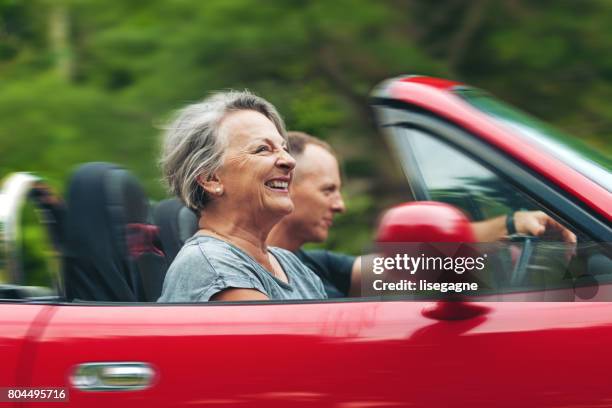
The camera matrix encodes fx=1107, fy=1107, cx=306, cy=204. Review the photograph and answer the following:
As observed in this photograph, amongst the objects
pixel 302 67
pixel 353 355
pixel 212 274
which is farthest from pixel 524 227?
pixel 302 67

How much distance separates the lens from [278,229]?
368 cm

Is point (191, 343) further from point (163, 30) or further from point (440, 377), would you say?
point (163, 30)

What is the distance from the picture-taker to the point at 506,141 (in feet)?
7.61

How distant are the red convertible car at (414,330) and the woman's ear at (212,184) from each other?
1.58 feet

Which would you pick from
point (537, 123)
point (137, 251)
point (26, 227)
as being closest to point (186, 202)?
point (137, 251)

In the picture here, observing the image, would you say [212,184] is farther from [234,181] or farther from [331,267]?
[331,267]

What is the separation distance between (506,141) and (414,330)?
17.5 inches

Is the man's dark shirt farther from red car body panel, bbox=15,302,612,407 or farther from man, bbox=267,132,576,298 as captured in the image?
red car body panel, bbox=15,302,612,407

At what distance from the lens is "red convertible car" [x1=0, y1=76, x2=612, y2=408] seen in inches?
85.9

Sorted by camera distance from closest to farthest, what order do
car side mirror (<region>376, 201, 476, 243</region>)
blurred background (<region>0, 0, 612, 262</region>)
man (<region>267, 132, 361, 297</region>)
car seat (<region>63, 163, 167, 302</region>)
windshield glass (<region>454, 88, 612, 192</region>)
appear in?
car side mirror (<region>376, 201, 476, 243</region>) < windshield glass (<region>454, 88, 612, 192</region>) < car seat (<region>63, 163, 167, 302</region>) < man (<region>267, 132, 361, 297</region>) < blurred background (<region>0, 0, 612, 262</region>)

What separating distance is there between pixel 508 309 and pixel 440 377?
7.9 inches

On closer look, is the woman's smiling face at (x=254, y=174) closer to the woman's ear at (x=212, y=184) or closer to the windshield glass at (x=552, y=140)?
the woman's ear at (x=212, y=184)

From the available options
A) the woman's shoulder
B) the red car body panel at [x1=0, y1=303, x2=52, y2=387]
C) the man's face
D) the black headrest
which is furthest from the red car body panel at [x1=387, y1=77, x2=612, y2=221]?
the man's face

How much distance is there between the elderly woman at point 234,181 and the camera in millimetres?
2740
